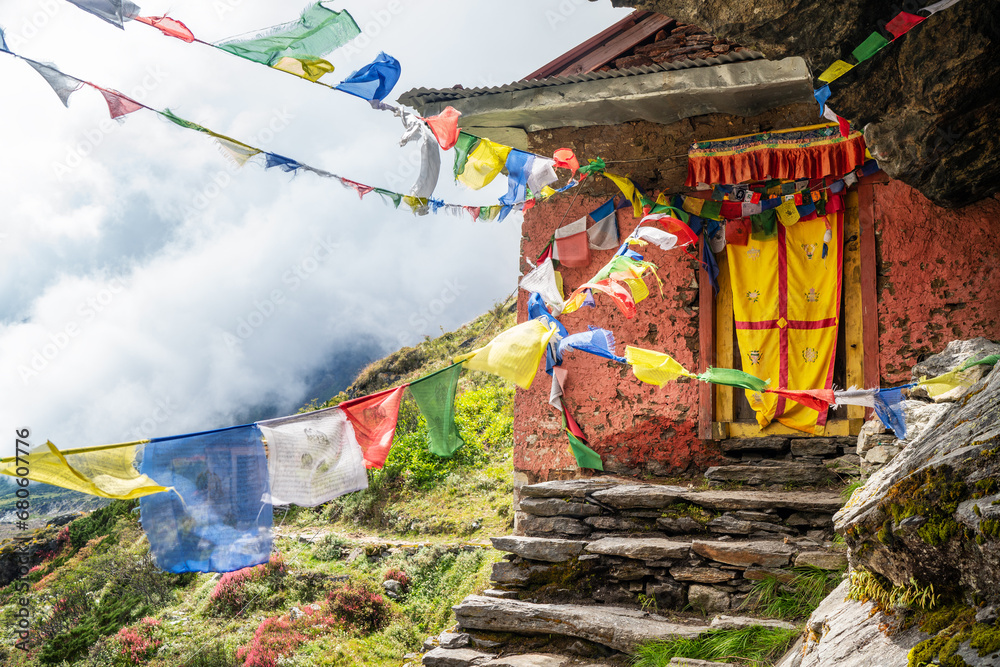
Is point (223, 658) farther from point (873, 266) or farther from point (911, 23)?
point (911, 23)

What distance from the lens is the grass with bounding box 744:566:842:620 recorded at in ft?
15.0

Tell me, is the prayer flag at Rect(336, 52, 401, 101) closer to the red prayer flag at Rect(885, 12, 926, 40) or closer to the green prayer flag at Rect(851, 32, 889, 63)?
the green prayer flag at Rect(851, 32, 889, 63)

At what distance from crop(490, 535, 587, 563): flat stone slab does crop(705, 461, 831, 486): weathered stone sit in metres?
1.67

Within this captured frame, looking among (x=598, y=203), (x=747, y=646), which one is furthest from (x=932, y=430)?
(x=598, y=203)

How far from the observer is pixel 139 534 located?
14609mm

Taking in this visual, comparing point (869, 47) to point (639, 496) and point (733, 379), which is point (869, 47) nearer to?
point (733, 379)

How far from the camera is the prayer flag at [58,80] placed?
4879 millimetres

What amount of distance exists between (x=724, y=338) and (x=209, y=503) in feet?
17.5

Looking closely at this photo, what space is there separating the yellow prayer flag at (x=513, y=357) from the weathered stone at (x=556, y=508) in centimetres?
176

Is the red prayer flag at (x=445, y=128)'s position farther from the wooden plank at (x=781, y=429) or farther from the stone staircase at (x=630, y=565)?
the wooden plank at (x=781, y=429)

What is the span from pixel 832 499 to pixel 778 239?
2.88 metres

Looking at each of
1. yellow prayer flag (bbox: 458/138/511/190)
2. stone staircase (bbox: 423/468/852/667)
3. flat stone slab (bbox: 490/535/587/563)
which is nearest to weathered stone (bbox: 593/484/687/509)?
stone staircase (bbox: 423/468/852/667)

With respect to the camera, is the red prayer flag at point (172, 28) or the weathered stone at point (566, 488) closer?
the red prayer flag at point (172, 28)

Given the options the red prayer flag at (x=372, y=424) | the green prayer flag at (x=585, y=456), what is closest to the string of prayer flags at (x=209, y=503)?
the red prayer flag at (x=372, y=424)
